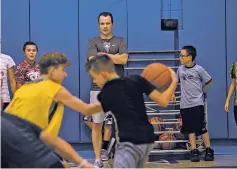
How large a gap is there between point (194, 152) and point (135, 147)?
3447 mm

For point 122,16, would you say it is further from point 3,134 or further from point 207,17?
point 3,134

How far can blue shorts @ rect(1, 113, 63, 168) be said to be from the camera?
3.25 metres

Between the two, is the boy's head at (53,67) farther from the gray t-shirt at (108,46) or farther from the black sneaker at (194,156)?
the black sneaker at (194,156)

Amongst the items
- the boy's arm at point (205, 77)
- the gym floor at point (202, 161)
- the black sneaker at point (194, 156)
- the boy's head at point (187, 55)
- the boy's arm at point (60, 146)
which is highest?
the boy's head at point (187, 55)

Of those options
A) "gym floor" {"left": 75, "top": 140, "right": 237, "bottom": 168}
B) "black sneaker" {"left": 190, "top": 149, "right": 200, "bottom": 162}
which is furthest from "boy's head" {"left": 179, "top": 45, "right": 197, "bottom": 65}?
"gym floor" {"left": 75, "top": 140, "right": 237, "bottom": 168}

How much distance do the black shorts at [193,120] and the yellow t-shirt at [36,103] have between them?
3.57m

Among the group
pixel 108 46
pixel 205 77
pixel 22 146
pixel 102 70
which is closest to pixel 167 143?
pixel 205 77

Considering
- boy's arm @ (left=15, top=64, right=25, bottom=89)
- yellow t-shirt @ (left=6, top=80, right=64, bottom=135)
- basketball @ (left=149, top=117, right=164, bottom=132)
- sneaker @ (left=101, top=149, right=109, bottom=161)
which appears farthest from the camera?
basketball @ (left=149, top=117, right=164, bottom=132)

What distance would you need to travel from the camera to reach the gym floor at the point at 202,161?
6.68 meters

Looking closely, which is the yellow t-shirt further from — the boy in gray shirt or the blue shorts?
the boy in gray shirt

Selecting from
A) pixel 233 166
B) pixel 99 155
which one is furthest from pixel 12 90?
pixel 233 166

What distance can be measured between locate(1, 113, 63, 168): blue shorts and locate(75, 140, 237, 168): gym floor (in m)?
3.33

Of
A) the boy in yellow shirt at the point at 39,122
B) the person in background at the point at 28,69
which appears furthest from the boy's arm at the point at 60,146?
the person in background at the point at 28,69

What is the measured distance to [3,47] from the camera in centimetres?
776
